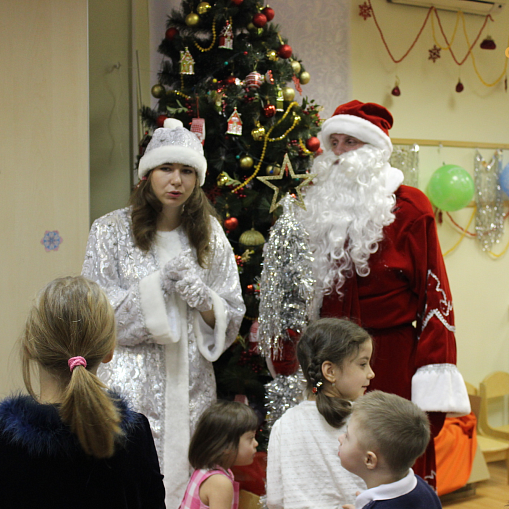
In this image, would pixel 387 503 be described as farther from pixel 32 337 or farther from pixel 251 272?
pixel 251 272

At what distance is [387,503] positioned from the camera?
1.55m

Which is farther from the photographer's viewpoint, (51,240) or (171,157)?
(51,240)

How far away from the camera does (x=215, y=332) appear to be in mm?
2781

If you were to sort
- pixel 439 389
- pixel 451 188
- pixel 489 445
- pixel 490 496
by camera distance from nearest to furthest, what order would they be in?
1. pixel 439 389
2. pixel 490 496
3. pixel 489 445
4. pixel 451 188

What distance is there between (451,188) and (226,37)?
2468 millimetres

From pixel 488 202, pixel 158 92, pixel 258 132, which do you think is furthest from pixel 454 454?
pixel 158 92

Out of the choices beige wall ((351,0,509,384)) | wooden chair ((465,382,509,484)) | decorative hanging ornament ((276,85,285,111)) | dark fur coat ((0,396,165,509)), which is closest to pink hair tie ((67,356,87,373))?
dark fur coat ((0,396,165,509))

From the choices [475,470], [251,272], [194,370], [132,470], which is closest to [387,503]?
[132,470]

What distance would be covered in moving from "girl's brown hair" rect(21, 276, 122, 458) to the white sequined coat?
119cm

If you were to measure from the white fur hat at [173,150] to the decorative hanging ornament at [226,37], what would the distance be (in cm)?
89

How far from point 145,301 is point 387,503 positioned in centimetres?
140

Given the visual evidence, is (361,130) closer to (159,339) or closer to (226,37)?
(226,37)

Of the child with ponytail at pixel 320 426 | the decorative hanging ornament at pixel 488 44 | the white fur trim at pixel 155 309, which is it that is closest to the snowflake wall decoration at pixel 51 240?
the white fur trim at pixel 155 309

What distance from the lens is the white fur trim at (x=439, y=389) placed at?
246 centimetres
